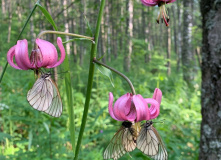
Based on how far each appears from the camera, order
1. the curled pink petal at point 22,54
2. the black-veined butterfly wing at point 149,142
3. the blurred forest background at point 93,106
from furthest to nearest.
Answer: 1. the blurred forest background at point 93,106
2. the black-veined butterfly wing at point 149,142
3. the curled pink petal at point 22,54

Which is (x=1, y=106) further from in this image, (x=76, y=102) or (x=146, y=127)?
(x=146, y=127)

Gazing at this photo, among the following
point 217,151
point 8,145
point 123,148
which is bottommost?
point 8,145

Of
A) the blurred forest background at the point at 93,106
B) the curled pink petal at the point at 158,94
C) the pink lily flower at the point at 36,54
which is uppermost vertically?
the pink lily flower at the point at 36,54

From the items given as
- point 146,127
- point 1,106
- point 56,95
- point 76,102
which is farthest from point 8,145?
point 146,127

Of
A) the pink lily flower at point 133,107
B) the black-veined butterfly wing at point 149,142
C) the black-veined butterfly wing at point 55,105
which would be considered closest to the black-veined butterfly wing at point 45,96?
the black-veined butterfly wing at point 55,105

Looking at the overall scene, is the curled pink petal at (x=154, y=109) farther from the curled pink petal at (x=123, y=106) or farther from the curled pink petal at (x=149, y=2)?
the curled pink petal at (x=149, y=2)

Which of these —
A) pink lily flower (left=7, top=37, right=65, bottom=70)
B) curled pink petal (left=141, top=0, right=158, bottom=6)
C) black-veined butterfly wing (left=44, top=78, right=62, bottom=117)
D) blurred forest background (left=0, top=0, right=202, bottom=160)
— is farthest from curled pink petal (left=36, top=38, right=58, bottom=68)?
curled pink petal (left=141, top=0, right=158, bottom=6)

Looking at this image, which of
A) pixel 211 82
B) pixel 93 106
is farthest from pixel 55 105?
pixel 93 106
